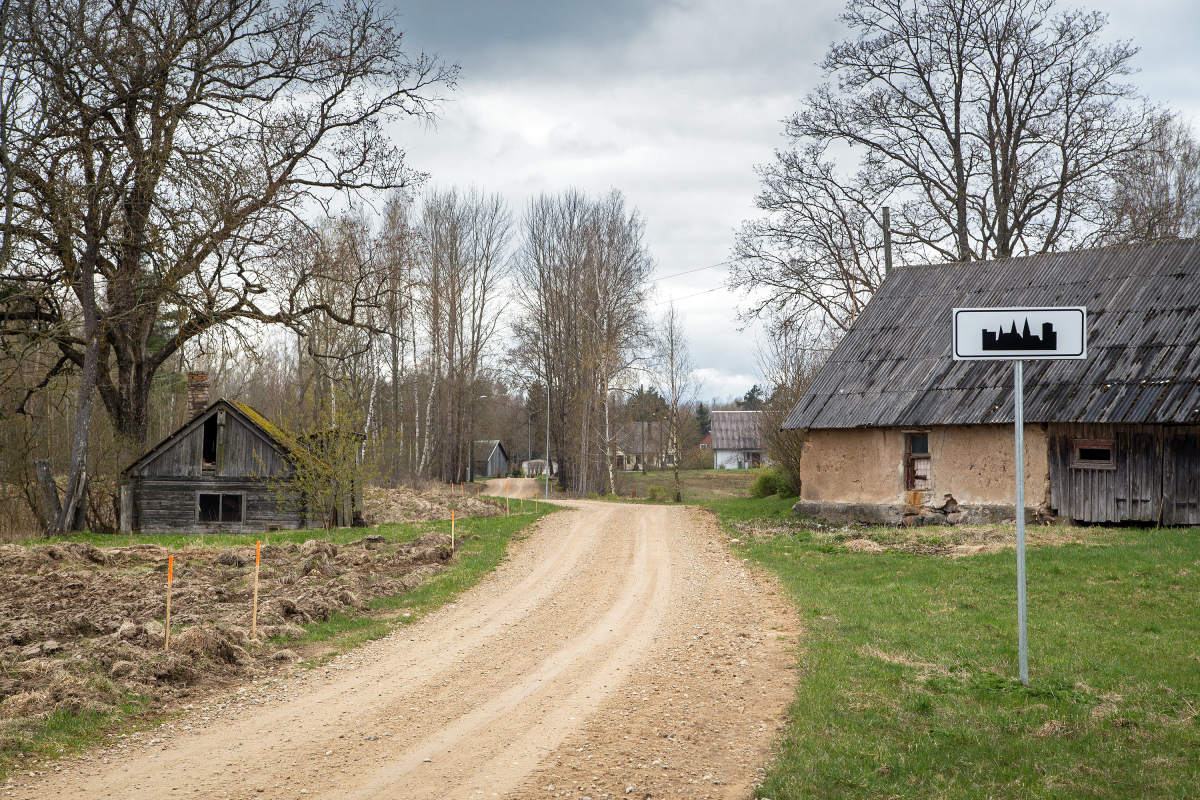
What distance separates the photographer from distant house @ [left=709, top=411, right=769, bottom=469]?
82.9m

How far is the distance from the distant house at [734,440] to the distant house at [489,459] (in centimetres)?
2142

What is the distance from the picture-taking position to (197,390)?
92.8 ft

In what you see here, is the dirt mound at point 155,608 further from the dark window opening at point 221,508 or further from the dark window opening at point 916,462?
the dark window opening at point 916,462

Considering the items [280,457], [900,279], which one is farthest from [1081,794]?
[280,457]

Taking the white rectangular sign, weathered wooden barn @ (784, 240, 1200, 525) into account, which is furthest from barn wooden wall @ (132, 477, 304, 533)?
the white rectangular sign

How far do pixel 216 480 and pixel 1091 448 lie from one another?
24475mm

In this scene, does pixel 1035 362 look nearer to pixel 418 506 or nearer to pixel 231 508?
pixel 418 506

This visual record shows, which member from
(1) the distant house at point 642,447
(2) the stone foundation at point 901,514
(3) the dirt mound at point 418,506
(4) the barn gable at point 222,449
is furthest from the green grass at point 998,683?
(1) the distant house at point 642,447

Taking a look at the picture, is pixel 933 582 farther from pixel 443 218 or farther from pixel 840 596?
pixel 443 218

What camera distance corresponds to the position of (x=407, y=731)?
6.63 meters

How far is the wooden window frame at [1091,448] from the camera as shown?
18.2m

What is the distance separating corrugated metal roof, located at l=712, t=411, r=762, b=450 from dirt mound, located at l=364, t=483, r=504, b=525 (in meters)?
50.6

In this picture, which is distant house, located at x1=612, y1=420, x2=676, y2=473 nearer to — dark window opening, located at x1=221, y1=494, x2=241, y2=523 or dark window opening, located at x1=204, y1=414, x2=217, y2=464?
dark window opening, located at x1=221, y1=494, x2=241, y2=523

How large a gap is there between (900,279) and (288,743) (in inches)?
930
